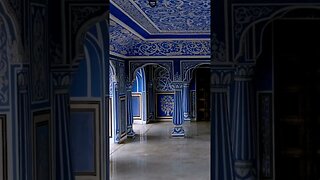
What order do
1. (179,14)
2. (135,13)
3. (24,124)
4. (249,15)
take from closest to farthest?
(24,124) < (249,15) < (135,13) < (179,14)

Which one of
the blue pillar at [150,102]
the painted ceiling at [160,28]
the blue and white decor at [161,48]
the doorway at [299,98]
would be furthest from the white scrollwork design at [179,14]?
the blue pillar at [150,102]

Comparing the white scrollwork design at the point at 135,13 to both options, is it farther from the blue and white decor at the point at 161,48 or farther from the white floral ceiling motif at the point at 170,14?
the blue and white decor at the point at 161,48

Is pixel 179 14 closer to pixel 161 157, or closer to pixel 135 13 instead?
pixel 135 13

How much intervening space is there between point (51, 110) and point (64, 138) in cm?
23

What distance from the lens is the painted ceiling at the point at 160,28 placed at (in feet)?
21.3

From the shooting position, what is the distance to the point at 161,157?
838 centimetres

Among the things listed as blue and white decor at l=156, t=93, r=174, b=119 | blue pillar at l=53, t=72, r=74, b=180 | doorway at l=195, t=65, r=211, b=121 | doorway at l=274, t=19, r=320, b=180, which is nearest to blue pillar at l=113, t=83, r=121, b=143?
blue and white decor at l=156, t=93, r=174, b=119

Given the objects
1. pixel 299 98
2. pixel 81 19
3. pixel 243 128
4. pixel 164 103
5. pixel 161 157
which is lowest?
pixel 161 157

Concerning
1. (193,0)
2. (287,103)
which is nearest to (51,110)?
(287,103)

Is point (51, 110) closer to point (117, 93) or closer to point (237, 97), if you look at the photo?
point (237, 97)

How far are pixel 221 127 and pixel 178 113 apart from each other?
796cm

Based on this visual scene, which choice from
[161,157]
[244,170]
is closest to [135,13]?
[161,157]

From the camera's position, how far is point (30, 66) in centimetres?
286

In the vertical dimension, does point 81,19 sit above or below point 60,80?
above
